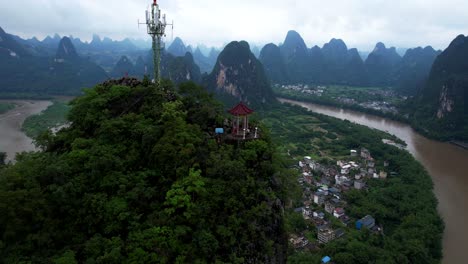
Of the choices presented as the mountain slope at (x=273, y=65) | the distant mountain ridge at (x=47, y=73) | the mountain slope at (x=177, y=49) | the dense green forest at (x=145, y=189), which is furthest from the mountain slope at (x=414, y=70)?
the dense green forest at (x=145, y=189)

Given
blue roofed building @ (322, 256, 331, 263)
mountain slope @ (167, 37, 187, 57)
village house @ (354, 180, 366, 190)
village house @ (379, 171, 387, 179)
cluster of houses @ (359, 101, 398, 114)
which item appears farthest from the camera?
mountain slope @ (167, 37, 187, 57)

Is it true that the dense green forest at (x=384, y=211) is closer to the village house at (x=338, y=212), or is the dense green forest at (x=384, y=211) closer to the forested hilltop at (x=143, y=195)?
the village house at (x=338, y=212)

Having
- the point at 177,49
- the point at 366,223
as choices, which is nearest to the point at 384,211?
the point at 366,223

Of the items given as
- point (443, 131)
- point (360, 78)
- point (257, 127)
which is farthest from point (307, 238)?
point (360, 78)

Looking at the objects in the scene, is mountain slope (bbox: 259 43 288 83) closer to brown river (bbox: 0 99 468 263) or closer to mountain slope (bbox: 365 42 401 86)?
mountain slope (bbox: 365 42 401 86)

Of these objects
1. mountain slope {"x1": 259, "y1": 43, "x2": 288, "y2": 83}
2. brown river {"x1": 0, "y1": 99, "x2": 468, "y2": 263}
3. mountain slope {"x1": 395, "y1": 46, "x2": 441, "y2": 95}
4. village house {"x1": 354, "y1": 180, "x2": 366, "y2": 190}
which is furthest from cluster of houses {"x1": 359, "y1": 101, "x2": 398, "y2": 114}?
village house {"x1": 354, "y1": 180, "x2": 366, "y2": 190}

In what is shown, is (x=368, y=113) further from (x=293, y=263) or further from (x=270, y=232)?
(x=270, y=232)
